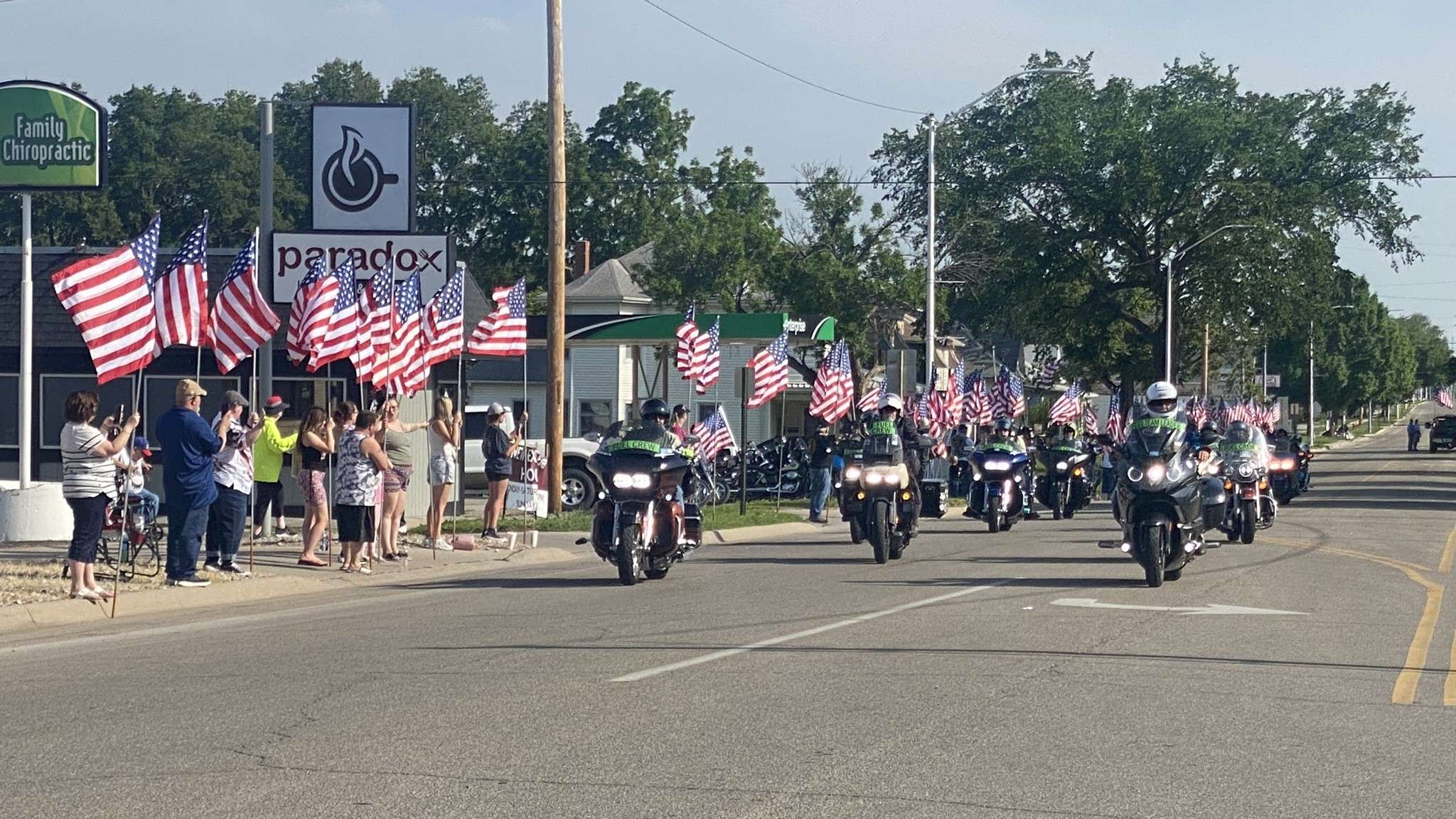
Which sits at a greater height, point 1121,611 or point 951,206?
point 951,206

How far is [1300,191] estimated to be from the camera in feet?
201

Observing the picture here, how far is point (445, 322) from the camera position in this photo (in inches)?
899

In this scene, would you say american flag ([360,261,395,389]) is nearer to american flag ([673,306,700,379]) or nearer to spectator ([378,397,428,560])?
spectator ([378,397,428,560])

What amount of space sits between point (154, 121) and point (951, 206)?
4140cm

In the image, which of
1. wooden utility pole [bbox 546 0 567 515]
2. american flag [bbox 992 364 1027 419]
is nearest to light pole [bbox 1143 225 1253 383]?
american flag [bbox 992 364 1027 419]

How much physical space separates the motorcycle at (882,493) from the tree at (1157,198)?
136ft

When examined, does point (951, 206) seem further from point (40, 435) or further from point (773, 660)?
point (773, 660)

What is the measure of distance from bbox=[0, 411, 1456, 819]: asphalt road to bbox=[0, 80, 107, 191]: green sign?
764cm

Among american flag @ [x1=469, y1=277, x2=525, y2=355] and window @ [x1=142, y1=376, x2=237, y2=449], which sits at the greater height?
american flag @ [x1=469, y1=277, x2=525, y2=355]

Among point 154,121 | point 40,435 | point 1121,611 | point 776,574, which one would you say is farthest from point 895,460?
point 154,121

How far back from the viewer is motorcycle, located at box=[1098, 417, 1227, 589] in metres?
16.2

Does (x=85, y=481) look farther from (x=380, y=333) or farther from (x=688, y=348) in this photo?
(x=688, y=348)

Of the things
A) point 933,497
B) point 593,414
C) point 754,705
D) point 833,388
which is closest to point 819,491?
point 933,497

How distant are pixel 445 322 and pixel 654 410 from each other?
6.88m
